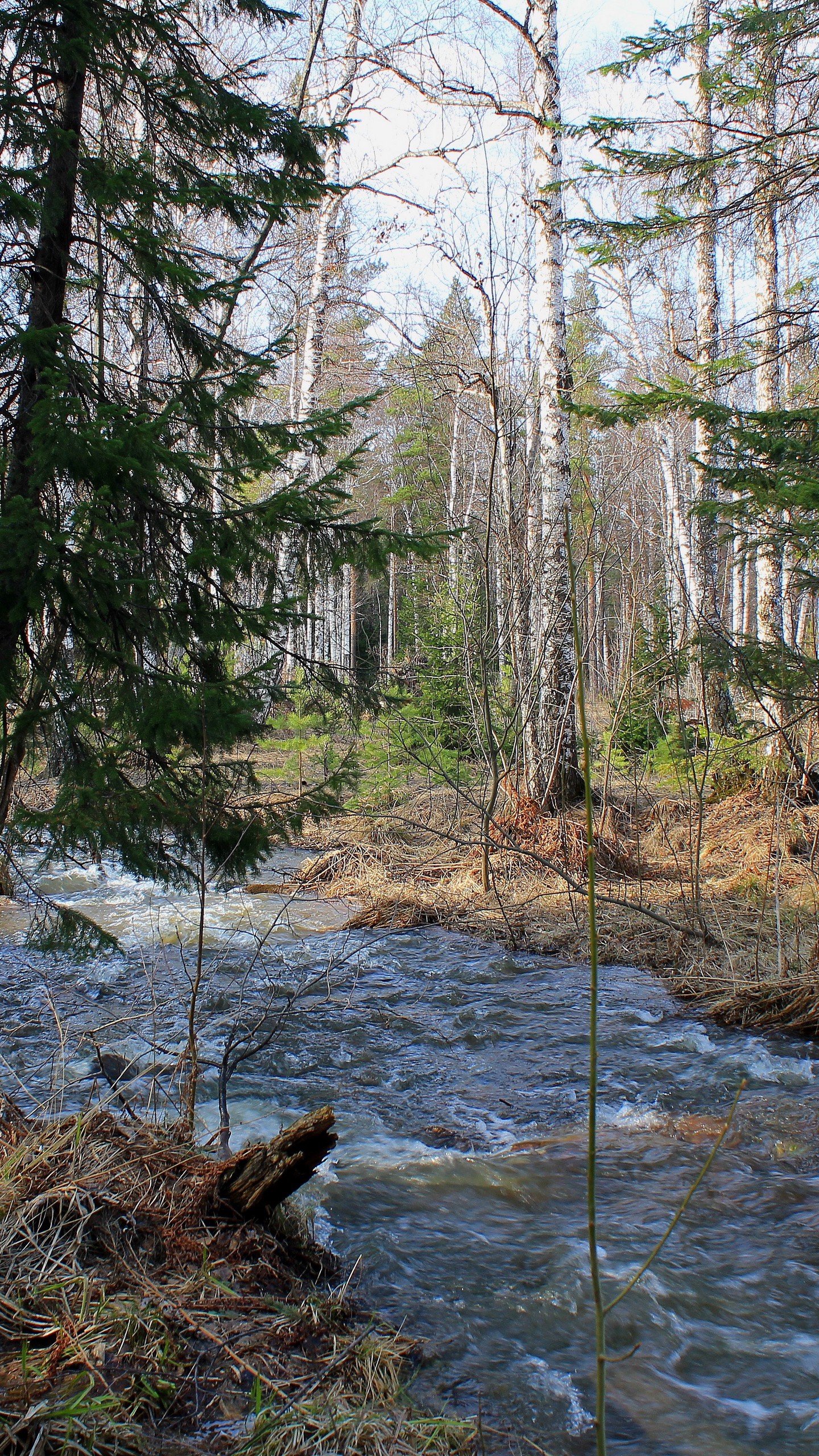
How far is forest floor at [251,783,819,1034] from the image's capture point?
4766 millimetres

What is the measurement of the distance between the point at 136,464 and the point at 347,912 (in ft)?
15.0

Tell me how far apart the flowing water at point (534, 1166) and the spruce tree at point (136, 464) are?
37.7 inches

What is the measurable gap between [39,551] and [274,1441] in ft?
10.2

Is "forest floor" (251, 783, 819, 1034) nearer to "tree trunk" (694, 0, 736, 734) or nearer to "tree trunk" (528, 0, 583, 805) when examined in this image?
"tree trunk" (528, 0, 583, 805)

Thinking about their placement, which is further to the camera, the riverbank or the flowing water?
the flowing water

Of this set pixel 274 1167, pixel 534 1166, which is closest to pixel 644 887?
pixel 534 1166

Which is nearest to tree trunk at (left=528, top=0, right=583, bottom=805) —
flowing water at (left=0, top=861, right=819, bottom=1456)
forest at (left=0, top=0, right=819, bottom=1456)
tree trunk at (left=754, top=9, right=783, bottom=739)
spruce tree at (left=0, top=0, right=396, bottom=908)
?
forest at (left=0, top=0, right=819, bottom=1456)

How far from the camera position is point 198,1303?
6.82 feet

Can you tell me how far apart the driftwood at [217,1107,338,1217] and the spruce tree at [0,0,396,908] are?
4.42ft

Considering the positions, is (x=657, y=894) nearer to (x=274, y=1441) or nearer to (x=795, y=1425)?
(x=795, y=1425)

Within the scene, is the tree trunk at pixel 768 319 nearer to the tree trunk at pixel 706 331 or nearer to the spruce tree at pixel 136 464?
the tree trunk at pixel 706 331

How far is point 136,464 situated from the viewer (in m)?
3.57

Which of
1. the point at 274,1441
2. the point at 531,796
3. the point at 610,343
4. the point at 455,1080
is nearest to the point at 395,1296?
the point at 274,1441

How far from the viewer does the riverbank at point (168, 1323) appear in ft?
5.56
